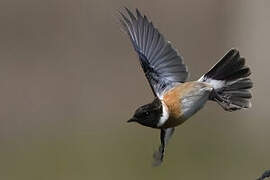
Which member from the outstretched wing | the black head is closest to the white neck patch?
the black head

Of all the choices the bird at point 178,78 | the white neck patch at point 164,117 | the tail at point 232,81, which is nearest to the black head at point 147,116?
the white neck patch at point 164,117

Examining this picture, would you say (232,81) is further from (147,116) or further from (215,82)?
(147,116)

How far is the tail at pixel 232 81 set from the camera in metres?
5.60

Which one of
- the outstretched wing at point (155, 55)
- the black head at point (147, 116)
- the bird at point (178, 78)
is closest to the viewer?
the black head at point (147, 116)

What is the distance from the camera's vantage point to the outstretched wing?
218 inches

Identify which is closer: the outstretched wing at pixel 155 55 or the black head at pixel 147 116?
the black head at pixel 147 116

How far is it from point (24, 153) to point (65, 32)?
1.71 metres

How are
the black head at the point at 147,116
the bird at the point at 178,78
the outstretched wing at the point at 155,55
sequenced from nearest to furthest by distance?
the black head at the point at 147,116 < the bird at the point at 178,78 < the outstretched wing at the point at 155,55

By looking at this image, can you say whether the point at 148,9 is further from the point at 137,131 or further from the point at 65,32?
the point at 137,131

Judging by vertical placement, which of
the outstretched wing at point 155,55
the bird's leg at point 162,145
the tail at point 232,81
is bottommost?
the bird's leg at point 162,145

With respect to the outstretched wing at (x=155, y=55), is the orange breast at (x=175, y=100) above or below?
below

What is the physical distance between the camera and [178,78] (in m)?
5.56

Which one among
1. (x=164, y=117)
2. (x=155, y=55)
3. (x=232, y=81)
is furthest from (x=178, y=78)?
(x=164, y=117)

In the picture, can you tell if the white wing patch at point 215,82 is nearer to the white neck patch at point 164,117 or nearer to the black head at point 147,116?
the white neck patch at point 164,117
